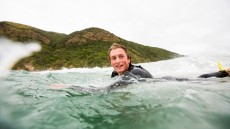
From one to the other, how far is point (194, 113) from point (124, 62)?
11.1 ft

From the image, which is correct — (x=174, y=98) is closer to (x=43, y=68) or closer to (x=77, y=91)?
(x=77, y=91)

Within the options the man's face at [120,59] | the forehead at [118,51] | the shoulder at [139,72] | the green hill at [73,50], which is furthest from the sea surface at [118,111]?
the green hill at [73,50]

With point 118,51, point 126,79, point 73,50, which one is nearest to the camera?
point 126,79

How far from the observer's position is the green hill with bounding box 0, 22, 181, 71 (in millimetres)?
91125

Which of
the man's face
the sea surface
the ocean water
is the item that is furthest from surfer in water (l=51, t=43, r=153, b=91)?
the sea surface

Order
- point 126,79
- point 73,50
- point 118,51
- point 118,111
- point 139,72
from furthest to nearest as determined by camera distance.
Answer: point 73,50 → point 118,51 → point 139,72 → point 126,79 → point 118,111

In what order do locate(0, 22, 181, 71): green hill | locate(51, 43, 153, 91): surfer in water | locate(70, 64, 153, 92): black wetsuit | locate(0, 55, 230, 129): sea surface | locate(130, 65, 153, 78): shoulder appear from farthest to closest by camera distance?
locate(0, 22, 181, 71): green hill < locate(130, 65, 153, 78): shoulder < locate(51, 43, 153, 91): surfer in water < locate(70, 64, 153, 92): black wetsuit < locate(0, 55, 230, 129): sea surface

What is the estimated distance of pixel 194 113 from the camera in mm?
2986

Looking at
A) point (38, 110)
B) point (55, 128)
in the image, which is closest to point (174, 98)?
point (55, 128)

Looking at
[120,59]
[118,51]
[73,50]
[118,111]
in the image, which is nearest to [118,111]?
[118,111]

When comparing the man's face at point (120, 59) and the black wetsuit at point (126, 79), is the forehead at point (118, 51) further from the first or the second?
the black wetsuit at point (126, 79)

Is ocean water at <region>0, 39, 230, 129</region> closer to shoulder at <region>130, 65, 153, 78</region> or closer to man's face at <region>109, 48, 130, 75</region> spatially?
shoulder at <region>130, 65, 153, 78</region>

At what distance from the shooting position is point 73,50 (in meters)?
110

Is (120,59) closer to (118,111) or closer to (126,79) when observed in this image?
(126,79)
